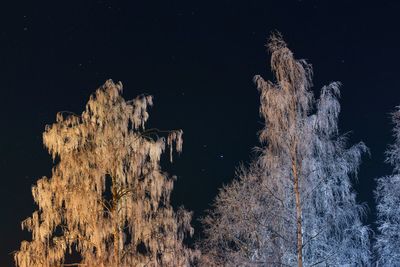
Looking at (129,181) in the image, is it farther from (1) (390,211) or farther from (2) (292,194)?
(1) (390,211)

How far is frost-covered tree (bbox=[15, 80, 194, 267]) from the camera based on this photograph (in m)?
16.3

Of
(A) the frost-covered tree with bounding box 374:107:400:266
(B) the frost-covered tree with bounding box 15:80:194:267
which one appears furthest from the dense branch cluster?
(A) the frost-covered tree with bounding box 374:107:400:266

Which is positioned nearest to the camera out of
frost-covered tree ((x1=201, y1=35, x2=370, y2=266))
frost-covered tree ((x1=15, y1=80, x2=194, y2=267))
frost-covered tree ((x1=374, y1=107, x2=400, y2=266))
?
frost-covered tree ((x1=15, y1=80, x2=194, y2=267))

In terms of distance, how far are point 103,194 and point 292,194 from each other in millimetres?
5612

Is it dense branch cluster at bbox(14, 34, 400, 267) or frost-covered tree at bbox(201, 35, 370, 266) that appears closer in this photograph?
dense branch cluster at bbox(14, 34, 400, 267)

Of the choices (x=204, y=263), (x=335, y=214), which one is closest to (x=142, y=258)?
(x=204, y=263)

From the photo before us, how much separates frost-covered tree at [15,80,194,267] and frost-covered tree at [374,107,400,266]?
8.79 m

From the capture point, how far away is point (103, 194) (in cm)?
1662

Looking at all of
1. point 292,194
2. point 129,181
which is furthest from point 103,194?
point 292,194

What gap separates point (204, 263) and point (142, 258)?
648 cm

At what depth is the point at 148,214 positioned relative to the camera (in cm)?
1698

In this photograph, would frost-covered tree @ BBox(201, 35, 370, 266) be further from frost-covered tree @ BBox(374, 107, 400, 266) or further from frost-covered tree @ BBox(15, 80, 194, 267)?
frost-covered tree @ BBox(15, 80, 194, 267)

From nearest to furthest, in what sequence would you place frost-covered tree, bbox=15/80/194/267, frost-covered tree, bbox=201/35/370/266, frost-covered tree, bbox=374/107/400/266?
frost-covered tree, bbox=15/80/194/267, frost-covered tree, bbox=201/35/370/266, frost-covered tree, bbox=374/107/400/266

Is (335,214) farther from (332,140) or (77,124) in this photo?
(77,124)
